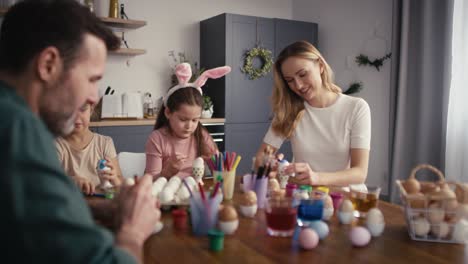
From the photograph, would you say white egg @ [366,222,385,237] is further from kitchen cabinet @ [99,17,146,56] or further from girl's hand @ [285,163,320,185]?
kitchen cabinet @ [99,17,146,56]

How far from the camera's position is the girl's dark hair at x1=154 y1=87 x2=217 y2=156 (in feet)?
A: 7.08

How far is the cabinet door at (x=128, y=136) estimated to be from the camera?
3842 mm

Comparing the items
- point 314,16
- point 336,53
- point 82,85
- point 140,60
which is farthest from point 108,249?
point 314,16

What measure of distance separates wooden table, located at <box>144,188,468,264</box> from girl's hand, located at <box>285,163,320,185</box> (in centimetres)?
44

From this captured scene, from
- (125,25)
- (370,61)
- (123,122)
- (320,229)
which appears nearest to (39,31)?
(320,229)

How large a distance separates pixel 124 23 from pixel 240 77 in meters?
1.32

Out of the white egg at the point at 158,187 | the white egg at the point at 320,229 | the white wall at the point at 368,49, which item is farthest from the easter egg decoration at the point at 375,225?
the white wall at the point at 368,49

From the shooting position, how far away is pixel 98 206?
3.81ft

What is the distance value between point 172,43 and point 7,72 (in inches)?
155

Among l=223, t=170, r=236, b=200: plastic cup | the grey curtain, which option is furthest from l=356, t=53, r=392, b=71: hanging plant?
l=223, t=170, r=236, b=200: plastic cup

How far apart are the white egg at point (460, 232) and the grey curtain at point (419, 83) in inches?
109

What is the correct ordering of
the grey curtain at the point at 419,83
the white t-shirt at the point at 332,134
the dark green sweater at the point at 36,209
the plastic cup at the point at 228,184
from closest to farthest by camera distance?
the dark green sweater at the point at 36,209 < the plastic cup at the point at 228,184 < the white t-shirt at the point at 332,134 < the grey curtain at the point at 419,83

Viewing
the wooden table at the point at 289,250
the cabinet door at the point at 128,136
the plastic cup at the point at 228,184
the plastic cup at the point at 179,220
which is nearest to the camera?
the wooden table at the point at 289,250

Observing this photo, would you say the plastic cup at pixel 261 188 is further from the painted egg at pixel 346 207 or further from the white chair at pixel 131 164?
the white chair at pixel 131 164
